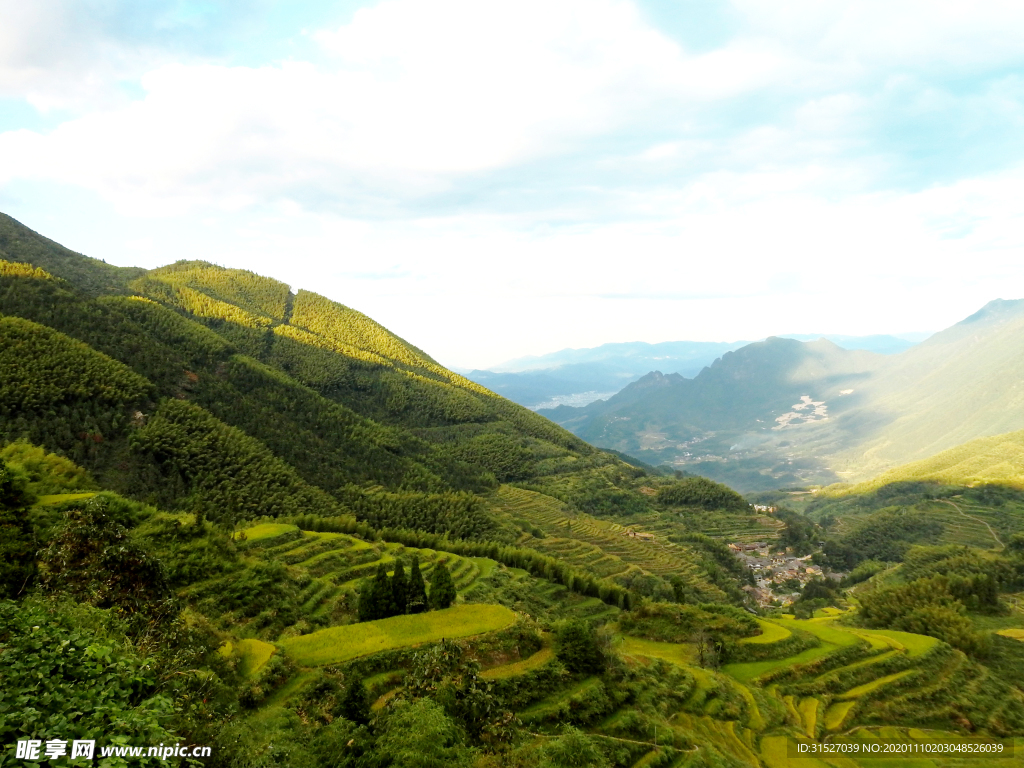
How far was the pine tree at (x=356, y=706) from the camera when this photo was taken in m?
21.9

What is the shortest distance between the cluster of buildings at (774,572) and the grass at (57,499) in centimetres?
10203

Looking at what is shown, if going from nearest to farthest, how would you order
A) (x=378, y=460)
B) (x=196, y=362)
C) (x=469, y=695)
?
(x=469, y=695) → (x=378, y=460) → (x=196, y=362)

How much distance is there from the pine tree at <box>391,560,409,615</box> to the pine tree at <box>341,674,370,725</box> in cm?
1429

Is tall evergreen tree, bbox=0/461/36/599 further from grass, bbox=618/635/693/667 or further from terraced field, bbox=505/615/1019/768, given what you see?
grass, bbox=618/635/693/667

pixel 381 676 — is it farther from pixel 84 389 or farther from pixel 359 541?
pixel 84 389

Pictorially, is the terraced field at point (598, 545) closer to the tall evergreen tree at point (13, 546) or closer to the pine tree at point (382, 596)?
the pine tree at point (382, 596)

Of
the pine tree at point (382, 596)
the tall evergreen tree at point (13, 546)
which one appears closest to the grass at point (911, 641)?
the pine tree at point (382, 596)

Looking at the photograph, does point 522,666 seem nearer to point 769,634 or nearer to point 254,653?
point 254,653

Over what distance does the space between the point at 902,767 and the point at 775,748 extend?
9.16 m

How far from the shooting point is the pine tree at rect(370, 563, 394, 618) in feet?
119

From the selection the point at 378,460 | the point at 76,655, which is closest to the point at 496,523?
the point at 378,460

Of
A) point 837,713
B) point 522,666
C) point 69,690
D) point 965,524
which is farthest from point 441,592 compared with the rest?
point 965,524

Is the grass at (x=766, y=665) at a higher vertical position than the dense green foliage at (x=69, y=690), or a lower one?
lower

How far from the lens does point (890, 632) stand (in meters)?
59.9
